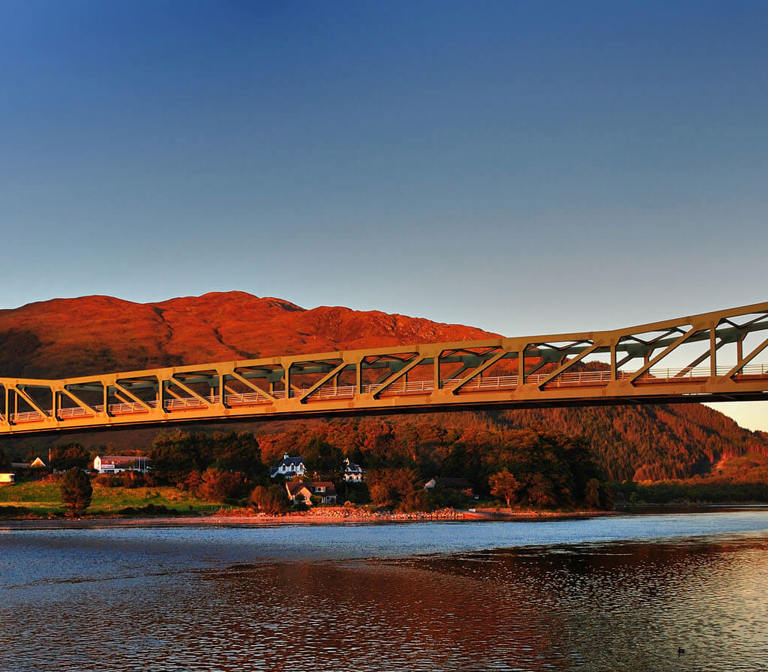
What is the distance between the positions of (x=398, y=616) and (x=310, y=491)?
378 feet

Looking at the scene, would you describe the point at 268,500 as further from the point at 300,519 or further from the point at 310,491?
the point at 310,491

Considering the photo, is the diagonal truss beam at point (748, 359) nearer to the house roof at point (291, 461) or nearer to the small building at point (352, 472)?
the small building at point (352, 472)

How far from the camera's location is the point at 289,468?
193500mm

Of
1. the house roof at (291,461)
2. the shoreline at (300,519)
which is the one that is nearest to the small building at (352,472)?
the house roof at (291,461)

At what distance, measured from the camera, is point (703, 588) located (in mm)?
46719

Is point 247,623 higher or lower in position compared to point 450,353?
lower

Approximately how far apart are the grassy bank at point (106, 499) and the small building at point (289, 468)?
4918cm

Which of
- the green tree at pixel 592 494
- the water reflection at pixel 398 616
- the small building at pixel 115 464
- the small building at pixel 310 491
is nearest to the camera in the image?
the water reflection at pixel 398 616

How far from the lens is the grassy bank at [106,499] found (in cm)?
12838

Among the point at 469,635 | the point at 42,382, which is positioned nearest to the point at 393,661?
the point at 469,635

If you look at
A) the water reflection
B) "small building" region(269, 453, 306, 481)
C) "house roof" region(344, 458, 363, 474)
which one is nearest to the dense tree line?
"house roof" region(344, 458, 363, 474)

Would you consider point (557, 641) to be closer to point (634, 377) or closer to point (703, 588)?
point (703, 588)

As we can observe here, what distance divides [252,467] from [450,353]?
8843 centimetres

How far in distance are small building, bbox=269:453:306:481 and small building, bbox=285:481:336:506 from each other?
101 feet
